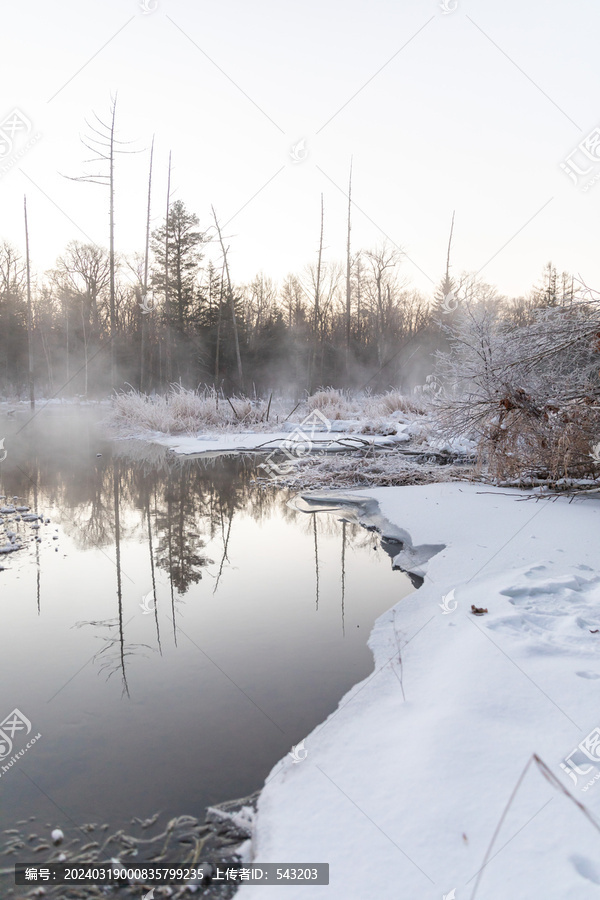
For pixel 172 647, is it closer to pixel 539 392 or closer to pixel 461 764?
pixel 461 764

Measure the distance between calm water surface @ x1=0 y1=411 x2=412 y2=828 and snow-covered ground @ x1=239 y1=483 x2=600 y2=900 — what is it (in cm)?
23

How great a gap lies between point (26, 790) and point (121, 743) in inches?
13.7

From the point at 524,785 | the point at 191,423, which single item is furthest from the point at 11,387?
the point at 524,785

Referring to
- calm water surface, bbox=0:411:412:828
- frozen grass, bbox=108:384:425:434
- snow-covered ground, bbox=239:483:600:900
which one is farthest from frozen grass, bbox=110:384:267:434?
snow-covered ground, bbox=239:483:600:900

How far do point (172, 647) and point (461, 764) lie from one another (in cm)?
173

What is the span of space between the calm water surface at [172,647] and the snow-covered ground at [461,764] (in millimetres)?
230

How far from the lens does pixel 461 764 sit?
5.77 ft

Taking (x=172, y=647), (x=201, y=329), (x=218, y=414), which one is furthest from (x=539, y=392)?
(x=201, y=329)

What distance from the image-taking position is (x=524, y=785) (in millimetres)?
1620

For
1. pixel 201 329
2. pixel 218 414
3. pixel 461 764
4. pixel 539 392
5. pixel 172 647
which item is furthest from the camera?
pixel 201 329

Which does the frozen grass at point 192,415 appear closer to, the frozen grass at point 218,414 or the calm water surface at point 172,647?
the frozen grass at point 218,414

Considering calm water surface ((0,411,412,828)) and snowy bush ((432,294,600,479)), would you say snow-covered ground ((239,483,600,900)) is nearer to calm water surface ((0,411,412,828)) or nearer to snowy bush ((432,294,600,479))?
calm water surface ((0,411,412,828))

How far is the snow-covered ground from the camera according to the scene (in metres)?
1.41

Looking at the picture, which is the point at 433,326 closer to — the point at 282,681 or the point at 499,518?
the point at 499,518
